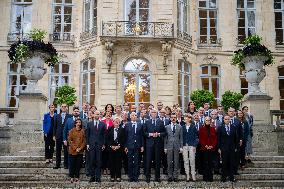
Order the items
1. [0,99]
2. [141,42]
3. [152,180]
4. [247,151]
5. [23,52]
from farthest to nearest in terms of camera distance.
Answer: [0,99] → [141,42] → [23,52] → [247,151] → [152,180]

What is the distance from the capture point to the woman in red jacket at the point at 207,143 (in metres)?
10.9

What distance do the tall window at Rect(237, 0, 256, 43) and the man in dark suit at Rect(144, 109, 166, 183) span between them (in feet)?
46.4

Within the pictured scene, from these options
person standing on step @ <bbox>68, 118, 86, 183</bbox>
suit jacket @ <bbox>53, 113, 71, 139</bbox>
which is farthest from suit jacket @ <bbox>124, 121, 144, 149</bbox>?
suit jacket @ <bbox>53, 113, 71, 139</bbox>

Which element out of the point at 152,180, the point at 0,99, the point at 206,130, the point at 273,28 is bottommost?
the point at 152,180

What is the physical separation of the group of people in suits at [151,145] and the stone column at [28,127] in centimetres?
236

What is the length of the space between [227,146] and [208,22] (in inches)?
548

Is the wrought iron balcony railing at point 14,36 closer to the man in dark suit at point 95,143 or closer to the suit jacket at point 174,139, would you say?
the man in dark suit at point 95,143

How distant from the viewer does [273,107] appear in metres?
23.0

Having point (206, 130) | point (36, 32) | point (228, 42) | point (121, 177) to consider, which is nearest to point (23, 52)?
point (36, 32)

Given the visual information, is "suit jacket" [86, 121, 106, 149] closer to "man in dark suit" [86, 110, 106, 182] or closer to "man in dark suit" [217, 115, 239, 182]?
"man in dark suit" [86, 110, 106, 182]

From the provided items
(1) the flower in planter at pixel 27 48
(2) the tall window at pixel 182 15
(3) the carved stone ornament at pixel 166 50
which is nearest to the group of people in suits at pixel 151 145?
(1) the flower in planter at pixel 27 48

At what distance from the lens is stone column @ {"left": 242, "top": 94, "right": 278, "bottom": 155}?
1370 cm

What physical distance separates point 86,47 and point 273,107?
10.1 meters

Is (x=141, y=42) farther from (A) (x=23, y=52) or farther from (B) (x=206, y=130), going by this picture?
(B) (x=206, y=130)
